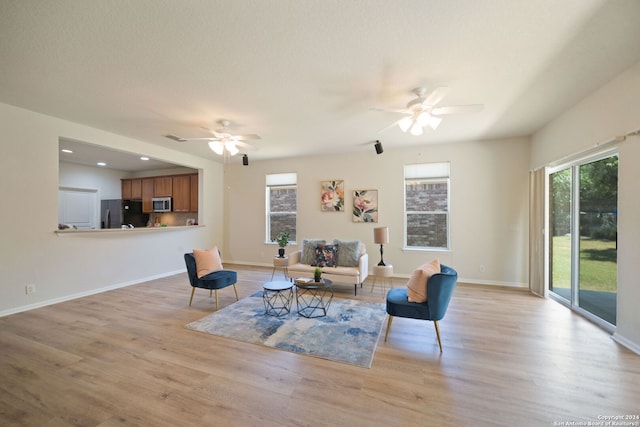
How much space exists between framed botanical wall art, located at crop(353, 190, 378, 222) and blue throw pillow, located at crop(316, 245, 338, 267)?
3.65ft

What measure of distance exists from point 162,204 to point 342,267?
5.27m

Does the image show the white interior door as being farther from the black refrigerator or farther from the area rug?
the area rug

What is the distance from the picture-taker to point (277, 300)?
4039 mm

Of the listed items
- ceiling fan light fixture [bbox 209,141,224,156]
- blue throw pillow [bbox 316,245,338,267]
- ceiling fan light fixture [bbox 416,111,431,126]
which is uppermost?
ceiling fan light fixture [bbox 416,111,431,126]

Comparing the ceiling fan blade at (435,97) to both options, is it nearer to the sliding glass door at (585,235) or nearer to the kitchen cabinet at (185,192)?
the sliding glass door at (585,235)

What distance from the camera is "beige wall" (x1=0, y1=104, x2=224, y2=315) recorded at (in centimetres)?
335

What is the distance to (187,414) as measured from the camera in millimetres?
1709

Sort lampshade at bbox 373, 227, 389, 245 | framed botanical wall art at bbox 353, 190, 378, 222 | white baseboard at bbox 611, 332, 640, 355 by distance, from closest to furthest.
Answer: white baseboard at bbox 611, 332, 640, 355, lampshade at bbox 373, 227, 389, 245, framed botanical wall art at bbox 353, 190, 378, 222

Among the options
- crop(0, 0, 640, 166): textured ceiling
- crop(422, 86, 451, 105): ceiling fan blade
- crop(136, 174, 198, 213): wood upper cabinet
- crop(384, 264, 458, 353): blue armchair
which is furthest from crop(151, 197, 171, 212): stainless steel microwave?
crop(422, 86, 451, 105): ceiling fan blade

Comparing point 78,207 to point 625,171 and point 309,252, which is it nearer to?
point 309,252

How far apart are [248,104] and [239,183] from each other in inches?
Result: 154

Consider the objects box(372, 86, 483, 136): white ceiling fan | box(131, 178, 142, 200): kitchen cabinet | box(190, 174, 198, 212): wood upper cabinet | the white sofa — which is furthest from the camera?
box(131, 178, 142, 200): kitchen cabinet

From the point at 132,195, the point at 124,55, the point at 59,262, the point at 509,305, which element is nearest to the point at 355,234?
the point at 509,305

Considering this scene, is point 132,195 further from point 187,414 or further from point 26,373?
point 187,414
